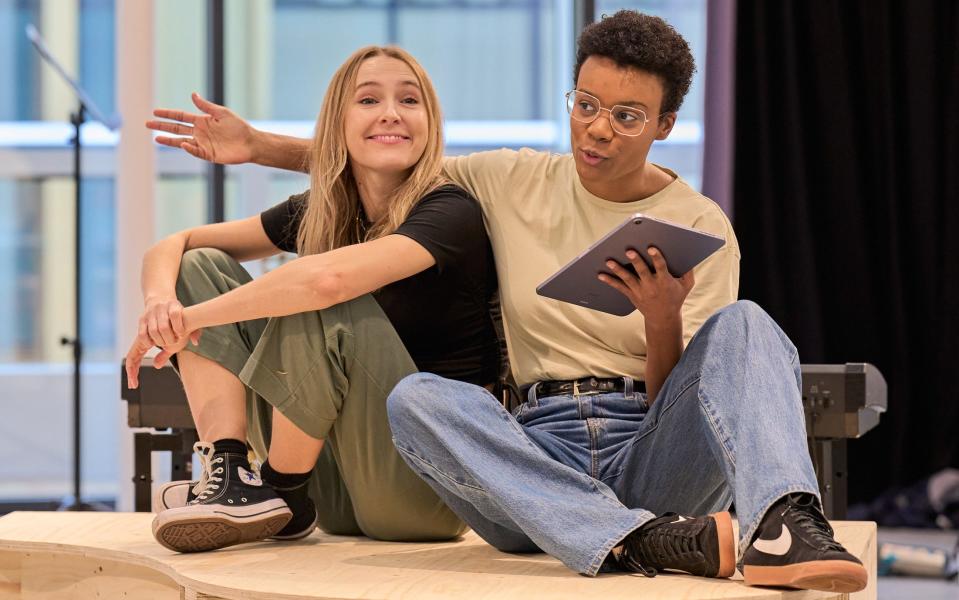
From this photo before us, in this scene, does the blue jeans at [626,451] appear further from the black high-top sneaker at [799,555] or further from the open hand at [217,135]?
the open hand at [217,135]

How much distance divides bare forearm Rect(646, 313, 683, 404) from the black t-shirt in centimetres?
28

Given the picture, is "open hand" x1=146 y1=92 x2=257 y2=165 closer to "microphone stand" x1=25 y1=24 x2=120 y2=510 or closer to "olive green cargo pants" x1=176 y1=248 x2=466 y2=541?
"olive green cargo pants" x1=176 y1=248 x2=466 y2=541

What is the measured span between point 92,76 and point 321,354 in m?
2.48

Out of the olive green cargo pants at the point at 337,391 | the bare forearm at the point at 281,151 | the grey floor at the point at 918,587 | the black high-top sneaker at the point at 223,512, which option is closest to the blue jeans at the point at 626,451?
the olive green cargo pants at the point at 337,391

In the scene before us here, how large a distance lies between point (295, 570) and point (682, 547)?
495 mm

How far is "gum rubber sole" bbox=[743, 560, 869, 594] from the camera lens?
4.21 ft

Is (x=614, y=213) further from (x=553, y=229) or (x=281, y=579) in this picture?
(x=281, y=579)

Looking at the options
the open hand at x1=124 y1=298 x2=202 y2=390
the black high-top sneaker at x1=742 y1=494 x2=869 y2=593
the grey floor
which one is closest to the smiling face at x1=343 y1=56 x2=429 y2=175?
the open hand at x1=124 y1=298 x2=202 y2=390

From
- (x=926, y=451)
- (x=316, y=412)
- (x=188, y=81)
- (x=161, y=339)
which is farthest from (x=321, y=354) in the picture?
(x=926, y=451)

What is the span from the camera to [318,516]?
1.87 meters

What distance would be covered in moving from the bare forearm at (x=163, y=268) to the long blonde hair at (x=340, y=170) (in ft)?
0.64

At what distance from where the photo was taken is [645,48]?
1728mm

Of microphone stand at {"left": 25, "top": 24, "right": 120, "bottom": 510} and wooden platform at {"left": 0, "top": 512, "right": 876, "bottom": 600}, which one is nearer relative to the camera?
wooden platform at {"left": 0, "top": 512, "right": 876, "bottom": 600}

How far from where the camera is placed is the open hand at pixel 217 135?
6.77ft
